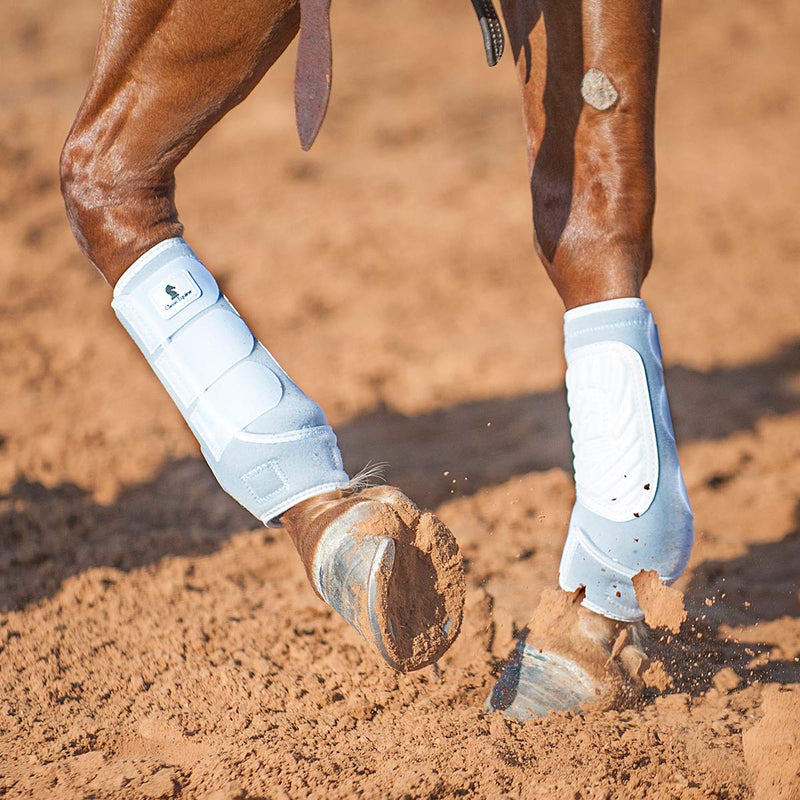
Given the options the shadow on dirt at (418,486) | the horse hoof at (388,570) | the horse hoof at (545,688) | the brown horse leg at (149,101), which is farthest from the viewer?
the shadow on dirt at (418,486)

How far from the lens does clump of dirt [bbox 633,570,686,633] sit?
182cm

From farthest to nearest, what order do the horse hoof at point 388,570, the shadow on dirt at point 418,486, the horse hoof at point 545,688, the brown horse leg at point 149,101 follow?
the shadow on dirt at point 418,486 < the horse hoof at point 545,688 < the brown horse leg at point 149,101 < the horse hoof at point 388,570

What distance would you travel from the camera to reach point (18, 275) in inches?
197

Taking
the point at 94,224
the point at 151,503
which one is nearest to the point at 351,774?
the point at 94,224

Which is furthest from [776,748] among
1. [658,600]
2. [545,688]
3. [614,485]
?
[614,485]

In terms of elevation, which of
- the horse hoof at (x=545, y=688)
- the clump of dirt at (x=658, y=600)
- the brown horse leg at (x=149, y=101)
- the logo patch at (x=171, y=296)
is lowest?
the horse hoof at (x=545, y=688)

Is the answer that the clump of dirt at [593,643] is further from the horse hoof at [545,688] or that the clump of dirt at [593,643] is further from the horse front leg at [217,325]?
the horse front leg at [217,325]

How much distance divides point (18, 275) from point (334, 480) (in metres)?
3.84

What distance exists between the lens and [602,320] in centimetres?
184

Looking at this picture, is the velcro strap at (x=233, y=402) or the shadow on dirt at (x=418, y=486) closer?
the velcro strap at (x=233, y=402)

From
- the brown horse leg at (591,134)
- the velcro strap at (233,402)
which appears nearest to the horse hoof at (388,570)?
the velcro strap at (233,402)

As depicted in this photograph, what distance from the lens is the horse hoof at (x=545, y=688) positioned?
1.85m

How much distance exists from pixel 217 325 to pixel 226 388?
140mm

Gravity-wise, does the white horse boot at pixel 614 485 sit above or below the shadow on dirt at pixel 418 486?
above
